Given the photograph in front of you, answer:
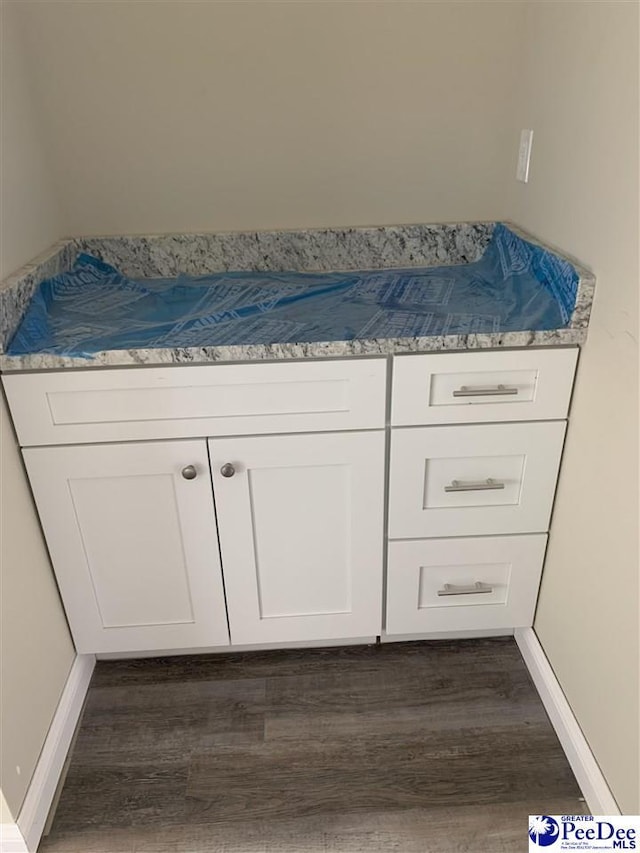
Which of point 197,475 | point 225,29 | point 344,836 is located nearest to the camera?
point 344,836

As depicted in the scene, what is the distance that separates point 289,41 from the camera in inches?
62.1

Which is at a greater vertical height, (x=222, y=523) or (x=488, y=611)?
(x=222, y=523)

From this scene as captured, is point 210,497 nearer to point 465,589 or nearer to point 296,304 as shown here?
point 296,304

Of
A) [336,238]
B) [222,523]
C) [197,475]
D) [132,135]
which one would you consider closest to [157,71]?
[132,135]

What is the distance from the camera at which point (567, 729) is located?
141cm

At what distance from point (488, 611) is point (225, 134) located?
140 cm

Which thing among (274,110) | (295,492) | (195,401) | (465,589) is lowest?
(465,589)

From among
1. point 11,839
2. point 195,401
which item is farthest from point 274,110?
point 11,839

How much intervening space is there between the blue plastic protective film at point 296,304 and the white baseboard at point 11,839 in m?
0.92

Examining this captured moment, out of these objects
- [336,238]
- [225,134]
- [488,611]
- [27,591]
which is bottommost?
[488,611]

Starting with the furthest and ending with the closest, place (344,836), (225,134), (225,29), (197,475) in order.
→ (225,134) < (225,29) < (197,475) < (344,836)

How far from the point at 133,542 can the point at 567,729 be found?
3.48 ft

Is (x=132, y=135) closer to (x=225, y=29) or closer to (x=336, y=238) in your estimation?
(x=225, y=29)

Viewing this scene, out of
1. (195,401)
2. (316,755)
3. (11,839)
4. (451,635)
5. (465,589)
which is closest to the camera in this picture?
(11,839)
